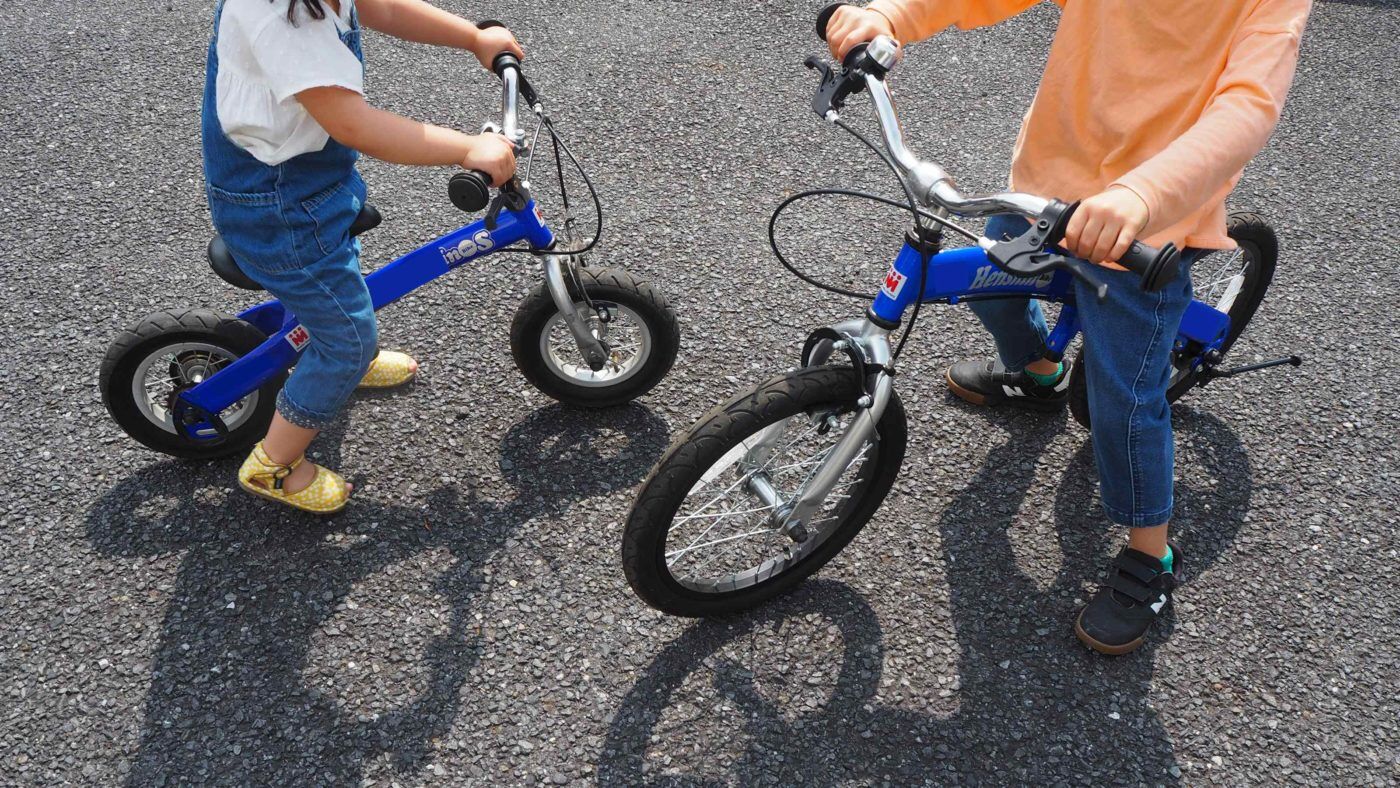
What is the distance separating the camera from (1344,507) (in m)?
2.86

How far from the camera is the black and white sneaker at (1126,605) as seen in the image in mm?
2439

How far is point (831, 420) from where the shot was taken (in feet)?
7.23

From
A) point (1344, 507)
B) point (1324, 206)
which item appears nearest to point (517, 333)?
point (1344, 507)

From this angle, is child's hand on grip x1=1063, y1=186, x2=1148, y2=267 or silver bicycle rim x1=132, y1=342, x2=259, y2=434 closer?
child's hand on grip x1=1063, y1=186, x2=1148, y2=267

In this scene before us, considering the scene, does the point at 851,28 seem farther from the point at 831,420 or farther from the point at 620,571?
the point at 620,571

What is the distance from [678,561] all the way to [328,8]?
151 centimetres

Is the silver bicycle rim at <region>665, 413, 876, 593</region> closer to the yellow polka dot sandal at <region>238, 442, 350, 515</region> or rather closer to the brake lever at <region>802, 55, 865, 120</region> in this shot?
the brake lever at <region>802, 55, 865, 120</region>

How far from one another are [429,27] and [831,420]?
1385 millimetres

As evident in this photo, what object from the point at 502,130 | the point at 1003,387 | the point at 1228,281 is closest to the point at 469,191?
the point at 502,130

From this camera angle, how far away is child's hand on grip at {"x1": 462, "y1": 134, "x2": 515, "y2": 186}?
210cm

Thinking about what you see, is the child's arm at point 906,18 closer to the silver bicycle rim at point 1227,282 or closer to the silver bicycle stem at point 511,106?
the silver bicycle stem at point 511,106

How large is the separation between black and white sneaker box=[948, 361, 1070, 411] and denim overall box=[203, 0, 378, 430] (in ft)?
5.69

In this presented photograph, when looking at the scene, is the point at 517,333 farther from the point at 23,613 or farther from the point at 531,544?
the point at 23,613

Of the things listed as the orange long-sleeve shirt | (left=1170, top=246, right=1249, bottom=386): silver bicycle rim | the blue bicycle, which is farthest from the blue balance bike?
the blue bicycle
